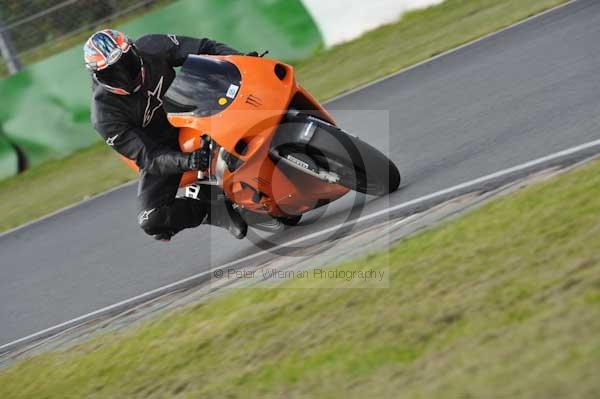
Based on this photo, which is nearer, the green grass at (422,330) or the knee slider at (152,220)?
the green grass at (422,330)

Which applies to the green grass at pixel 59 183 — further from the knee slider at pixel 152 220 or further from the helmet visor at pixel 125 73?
the helmet visor at pixel 125 73

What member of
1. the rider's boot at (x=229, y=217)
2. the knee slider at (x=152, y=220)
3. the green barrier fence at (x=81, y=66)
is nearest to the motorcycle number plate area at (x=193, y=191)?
the rider's boot at (x=229, y=217)

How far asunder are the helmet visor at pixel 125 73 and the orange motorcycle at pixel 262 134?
350 mm

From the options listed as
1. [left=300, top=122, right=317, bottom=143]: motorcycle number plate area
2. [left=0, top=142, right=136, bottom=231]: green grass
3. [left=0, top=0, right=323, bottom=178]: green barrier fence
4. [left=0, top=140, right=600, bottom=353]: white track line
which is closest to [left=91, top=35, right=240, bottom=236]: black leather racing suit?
[left=0, top=140, right=600, bottom=353]: white track line

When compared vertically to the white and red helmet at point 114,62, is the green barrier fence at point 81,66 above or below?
below

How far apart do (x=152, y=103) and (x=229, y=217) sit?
114cm

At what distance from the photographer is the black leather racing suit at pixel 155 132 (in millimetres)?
6621

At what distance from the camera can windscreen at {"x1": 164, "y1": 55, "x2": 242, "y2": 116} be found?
6090 millimetres

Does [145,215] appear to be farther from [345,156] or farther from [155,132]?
[345,156]

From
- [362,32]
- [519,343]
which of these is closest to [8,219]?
[362,32]

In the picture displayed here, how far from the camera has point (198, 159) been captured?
621cm

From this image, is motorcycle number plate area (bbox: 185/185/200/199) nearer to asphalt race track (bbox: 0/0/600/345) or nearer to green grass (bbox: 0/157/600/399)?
asphalt race track (bbox: 0/0/600/345)

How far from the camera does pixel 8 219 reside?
12.6 metres

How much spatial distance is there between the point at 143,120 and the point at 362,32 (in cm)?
771
